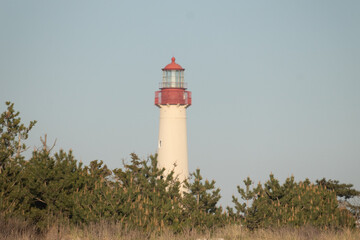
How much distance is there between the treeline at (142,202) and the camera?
78.6 ft

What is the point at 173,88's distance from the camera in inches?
1602

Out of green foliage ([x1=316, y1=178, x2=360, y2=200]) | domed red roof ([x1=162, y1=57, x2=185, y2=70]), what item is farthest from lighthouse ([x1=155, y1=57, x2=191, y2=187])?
green foliage ([x1=316, y1=178, x2=360, y2=200])

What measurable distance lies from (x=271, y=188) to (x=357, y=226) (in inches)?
182

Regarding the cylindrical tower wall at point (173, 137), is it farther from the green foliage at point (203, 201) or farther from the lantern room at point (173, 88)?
the green foliage at point (203, 201)

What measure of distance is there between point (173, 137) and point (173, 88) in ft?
11.0

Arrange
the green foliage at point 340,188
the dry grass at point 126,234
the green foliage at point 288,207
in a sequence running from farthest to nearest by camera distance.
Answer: the green foliage at point 340,188
the green foliage at point 288,207
the dry grass at point 126,234

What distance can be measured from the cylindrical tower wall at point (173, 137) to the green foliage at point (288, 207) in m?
12.9

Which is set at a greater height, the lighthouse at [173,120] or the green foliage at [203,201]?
the lighthouse at [173,120]

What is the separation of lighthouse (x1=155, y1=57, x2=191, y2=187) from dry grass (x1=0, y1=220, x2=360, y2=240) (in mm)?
16293

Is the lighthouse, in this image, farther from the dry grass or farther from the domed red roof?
the dry grass

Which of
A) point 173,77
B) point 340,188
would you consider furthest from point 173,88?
point 340,188

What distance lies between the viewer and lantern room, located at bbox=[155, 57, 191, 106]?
4053 centimetres

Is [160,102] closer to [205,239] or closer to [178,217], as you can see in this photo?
[178,217]

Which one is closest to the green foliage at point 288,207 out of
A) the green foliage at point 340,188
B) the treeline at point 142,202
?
the treeline at point 142,202
